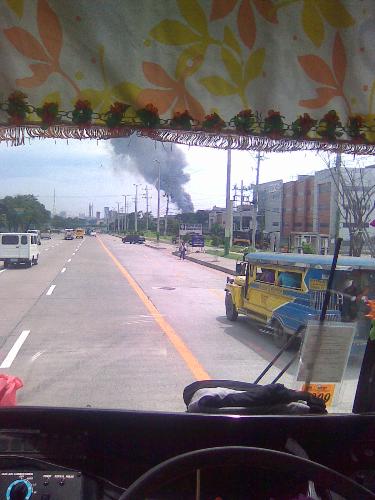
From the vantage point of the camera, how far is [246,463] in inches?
69.2

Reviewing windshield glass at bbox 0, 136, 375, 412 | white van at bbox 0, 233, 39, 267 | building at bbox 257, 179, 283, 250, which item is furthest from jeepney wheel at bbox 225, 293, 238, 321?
white van at bbox 0, 233, 39, 267

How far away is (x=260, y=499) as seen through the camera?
7.54 feet

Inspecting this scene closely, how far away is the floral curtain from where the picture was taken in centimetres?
245

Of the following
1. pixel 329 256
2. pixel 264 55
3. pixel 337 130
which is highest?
pixel 264 55

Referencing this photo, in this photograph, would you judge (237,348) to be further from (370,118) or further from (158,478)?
(158,478)

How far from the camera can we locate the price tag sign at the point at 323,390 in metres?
3.11

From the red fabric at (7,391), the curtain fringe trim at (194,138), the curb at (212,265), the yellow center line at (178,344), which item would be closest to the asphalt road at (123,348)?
the yellow center line at (178,344)

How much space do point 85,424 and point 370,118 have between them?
81.6 inches

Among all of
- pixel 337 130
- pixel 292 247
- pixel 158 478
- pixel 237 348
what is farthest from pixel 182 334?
pixel 158 478

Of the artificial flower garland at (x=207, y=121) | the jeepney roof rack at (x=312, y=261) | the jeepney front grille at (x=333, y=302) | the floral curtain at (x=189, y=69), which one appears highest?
the floral curtain at (x=189, y=69)

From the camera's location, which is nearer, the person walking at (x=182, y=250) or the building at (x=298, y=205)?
the building at (x=298, y=205)

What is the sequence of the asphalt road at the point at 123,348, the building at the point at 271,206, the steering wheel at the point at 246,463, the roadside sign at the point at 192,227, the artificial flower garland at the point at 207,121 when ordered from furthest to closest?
the roadside sign at the point at 192,227, the asphalt road at the point at 123,348, the building at the point at 271,206, the artificial flower garland at the point at 207,121, the steering wheel at the point at 246,463

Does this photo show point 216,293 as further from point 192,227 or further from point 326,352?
point 326,352

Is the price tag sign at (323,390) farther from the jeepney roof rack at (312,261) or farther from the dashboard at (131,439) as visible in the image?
the jeepney roof rack at (312,261)
